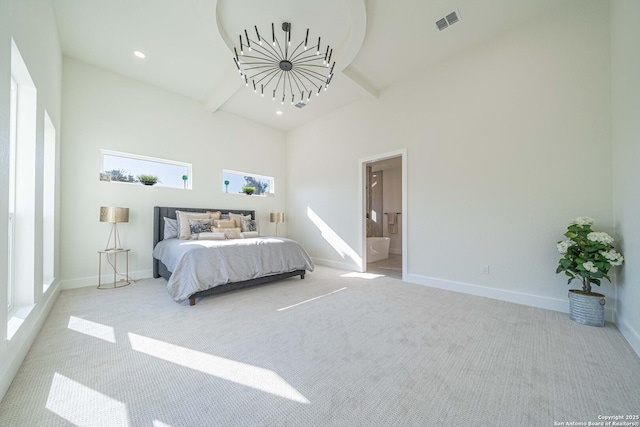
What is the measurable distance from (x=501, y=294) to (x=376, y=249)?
3.27 m

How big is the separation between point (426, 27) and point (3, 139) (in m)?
3.99

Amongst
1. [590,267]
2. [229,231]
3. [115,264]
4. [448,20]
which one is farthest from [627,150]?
[115,264]

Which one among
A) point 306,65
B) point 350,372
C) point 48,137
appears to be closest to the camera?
point 350,372

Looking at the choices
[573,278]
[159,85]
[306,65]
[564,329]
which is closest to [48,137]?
[159,85]

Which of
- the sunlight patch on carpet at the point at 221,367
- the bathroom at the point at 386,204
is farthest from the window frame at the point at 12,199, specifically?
the bathroom at the point at 386,204

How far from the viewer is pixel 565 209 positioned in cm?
269

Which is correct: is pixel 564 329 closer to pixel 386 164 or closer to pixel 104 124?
pixel 386 164

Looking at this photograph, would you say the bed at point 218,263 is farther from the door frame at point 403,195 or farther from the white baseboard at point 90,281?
the door frame at point 403,195

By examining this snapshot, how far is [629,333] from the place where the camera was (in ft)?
6.54

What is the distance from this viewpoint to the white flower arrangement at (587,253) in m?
2.21

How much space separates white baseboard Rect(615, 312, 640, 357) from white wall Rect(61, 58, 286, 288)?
226 inches

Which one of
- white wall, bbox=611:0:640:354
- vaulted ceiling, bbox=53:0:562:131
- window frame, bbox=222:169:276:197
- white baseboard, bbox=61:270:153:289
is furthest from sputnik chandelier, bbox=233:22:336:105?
white baseboard, bbox=61:270:153:289

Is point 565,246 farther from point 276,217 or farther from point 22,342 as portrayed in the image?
point 276,217

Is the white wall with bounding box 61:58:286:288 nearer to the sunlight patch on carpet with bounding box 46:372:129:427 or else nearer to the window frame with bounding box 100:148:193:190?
the window frame with bounding box 100:148:193:190
